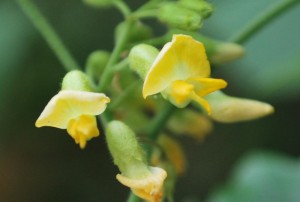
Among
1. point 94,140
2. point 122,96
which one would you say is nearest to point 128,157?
point 122,96

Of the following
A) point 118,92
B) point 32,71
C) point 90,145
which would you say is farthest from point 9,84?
point 118,92

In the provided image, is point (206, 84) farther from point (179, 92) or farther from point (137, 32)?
point (137, 32)

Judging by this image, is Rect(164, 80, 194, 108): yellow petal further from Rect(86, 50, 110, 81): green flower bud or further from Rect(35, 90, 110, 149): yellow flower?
Rect(86, 50, 110, 81): green flower bud

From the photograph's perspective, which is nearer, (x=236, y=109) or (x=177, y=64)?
(x=177, y=64)

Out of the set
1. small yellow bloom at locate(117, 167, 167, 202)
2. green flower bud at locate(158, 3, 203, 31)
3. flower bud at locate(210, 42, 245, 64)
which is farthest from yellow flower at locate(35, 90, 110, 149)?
flower bud at locate(210, 42, 245, 64)

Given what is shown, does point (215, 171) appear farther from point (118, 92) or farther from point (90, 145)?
point (118, 92)

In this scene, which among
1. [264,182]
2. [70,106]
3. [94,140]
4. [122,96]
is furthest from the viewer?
[94,140]

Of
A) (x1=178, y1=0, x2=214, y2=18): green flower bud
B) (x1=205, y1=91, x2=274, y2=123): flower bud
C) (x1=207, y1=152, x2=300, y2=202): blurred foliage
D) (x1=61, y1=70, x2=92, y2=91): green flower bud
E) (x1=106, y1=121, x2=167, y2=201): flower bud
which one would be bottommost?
(x1=207, y1=152, x2=300, y2=202): blurred foliage
